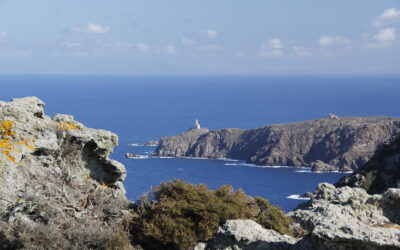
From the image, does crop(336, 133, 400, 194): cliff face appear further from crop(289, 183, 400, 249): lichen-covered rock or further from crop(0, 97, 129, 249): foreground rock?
crop(289, 183, 400, 249): lichen-covered rock

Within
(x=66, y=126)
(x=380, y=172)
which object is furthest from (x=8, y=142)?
(x=380, y=172)

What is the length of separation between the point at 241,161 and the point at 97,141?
141734 mm

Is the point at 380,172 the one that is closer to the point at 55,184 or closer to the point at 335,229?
the point at 55,184

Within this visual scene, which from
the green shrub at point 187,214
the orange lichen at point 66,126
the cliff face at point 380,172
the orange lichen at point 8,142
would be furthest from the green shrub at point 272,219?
the cliff face at point 380,172

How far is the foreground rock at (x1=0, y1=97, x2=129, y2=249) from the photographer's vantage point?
29.0 feet

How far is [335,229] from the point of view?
23.4 feet

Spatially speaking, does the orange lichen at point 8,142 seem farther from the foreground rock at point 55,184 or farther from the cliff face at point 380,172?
the cliff face at point 380,172

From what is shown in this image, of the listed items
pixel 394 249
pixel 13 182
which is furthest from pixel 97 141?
pixel 394 249

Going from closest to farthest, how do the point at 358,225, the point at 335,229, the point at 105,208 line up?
the point at 335,229
the point at 358,225
the point at 105,208

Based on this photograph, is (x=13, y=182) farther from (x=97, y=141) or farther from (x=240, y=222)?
(x=240, y=222)

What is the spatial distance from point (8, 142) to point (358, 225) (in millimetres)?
6550

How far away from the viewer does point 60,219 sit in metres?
9.36

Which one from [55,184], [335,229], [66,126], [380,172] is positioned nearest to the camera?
[335,229]

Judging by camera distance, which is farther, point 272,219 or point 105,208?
point 272,219
